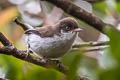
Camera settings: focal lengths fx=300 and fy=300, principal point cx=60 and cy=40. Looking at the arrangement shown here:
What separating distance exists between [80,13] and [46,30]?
9.0 inches

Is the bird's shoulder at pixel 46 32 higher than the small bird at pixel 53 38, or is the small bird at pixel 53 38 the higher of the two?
the bird's shoulder at pixel 46 32

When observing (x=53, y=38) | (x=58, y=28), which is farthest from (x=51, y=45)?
(x=58, y=28)

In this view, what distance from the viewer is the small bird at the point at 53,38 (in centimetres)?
162

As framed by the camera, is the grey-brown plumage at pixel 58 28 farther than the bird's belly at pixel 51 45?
Yes

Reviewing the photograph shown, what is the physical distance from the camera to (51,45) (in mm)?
1646

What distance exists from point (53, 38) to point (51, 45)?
0.08 metres

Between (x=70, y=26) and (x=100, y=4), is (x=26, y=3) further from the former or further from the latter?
(x=100, y=4)

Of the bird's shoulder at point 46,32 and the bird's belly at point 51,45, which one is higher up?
the bird's shoulder at point 46,32

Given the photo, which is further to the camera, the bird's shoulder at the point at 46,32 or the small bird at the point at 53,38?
the bird's shoulder at the point at 46,32

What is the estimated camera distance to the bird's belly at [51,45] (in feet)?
5.27

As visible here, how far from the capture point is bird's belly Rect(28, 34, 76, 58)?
5.27 ft

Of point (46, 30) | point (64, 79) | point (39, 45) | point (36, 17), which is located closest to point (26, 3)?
point (36, 17)

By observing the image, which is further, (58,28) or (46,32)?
(58,28)

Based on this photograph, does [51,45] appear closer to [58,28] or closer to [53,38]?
[53,38]
